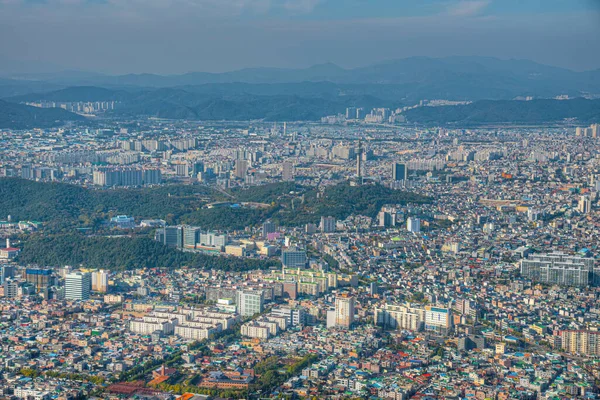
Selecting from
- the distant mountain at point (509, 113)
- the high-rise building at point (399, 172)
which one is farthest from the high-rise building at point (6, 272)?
the distant mountain at point (509, 113)

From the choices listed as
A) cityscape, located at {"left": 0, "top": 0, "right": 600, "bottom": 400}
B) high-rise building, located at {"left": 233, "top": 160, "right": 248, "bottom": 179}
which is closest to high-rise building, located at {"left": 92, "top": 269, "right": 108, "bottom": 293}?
cityscape, located at {"left": 0, "top": 0, "right": 600, "bottom": 400}

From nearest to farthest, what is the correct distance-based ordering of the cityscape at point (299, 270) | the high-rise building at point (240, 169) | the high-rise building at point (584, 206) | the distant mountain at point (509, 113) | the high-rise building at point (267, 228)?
the cityscape at point (299, 270), the high-rise building at point (267, 228), the high-rise building at point (584, 206), the high-rise building at point (240, 169), the distant mountain at point (509, 113)

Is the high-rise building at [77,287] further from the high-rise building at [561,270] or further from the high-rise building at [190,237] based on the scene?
the high-rise building at [561,270]

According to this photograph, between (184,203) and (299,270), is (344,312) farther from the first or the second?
(184,203)

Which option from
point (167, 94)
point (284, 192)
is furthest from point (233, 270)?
point (167, 94)

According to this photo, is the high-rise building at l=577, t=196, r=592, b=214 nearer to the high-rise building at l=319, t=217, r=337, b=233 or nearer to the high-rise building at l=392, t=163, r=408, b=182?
the high-rise building at l=319, t=217, r=337, b=233

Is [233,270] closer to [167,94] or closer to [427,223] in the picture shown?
[427,223]
